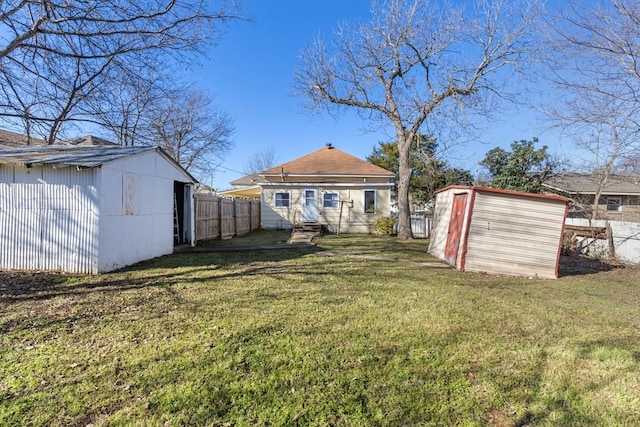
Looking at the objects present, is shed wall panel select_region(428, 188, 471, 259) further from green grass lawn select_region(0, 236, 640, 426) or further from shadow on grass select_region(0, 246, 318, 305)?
shadow on grass select_region(0, 246, 318, 305)

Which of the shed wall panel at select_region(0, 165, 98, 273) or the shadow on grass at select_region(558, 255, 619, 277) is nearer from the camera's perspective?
the shed wall panel at select_region(0, 165, 98, 273)

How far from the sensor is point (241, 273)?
23.4ft

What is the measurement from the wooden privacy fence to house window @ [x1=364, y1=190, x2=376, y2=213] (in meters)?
6.51

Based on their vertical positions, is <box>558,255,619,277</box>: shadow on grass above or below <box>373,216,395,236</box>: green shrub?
below

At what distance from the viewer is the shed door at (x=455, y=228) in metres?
8.48

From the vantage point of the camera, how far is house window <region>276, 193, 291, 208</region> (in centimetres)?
1819

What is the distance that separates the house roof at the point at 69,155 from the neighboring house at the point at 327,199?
9637mm

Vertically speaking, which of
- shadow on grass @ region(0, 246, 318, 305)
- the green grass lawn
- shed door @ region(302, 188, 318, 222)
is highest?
shed door @ region(302, 188, 318, 222)

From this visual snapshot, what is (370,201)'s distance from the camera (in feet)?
58.4

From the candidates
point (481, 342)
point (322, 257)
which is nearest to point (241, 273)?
point (322, 257)

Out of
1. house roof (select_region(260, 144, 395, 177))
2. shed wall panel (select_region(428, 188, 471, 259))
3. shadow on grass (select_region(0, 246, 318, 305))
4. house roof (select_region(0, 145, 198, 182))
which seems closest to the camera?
shadow on grass (select_region(0, 246, 318, 305))

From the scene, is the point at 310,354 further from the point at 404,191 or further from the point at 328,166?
the point at 328,166

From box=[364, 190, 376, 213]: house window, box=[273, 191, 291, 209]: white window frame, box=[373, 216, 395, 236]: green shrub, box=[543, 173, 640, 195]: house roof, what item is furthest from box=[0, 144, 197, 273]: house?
box=[543, 173, 640, 195]: house roof

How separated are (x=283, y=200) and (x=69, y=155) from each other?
37.9ft
